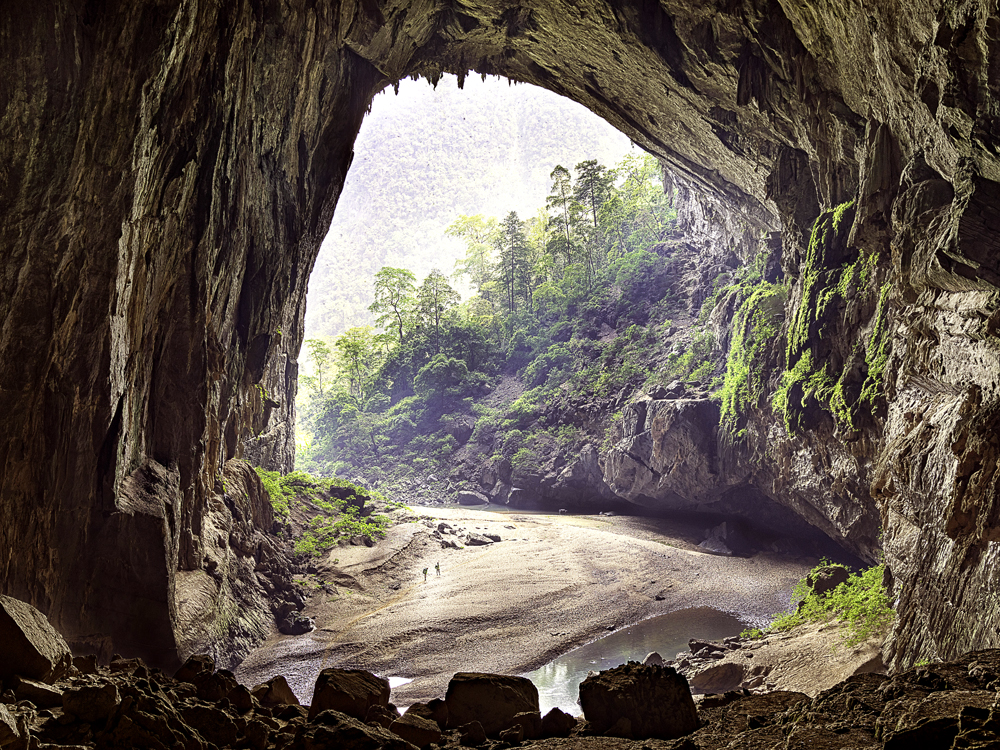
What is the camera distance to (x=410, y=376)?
49.8 meters

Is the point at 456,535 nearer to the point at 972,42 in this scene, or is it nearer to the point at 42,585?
the point at 42,585

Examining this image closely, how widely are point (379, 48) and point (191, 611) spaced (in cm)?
1498

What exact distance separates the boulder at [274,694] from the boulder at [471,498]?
29.8 meters

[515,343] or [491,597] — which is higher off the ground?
[515,343]

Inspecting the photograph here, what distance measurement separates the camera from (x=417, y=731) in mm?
5395

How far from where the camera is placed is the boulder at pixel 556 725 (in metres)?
5.53

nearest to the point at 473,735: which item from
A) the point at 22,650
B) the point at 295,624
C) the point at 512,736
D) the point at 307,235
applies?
the point at 512,736

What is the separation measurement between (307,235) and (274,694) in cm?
1411

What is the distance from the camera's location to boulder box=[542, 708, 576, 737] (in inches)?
218

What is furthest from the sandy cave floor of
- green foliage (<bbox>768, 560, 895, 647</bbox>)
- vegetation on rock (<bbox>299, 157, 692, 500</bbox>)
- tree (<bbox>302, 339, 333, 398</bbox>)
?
tree (<bbox>302, 339, 333, 398</bbox>)

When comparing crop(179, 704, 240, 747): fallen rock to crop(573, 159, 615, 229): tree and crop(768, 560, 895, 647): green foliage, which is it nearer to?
crop(768, 560, 895, 647): green foliage

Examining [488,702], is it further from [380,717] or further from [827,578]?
[827,578]

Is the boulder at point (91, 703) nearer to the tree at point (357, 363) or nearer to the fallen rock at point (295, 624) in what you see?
the fallen rock at point (295, 624)

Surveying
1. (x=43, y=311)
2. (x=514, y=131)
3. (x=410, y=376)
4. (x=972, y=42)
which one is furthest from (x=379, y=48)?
(x=514, y=131)
